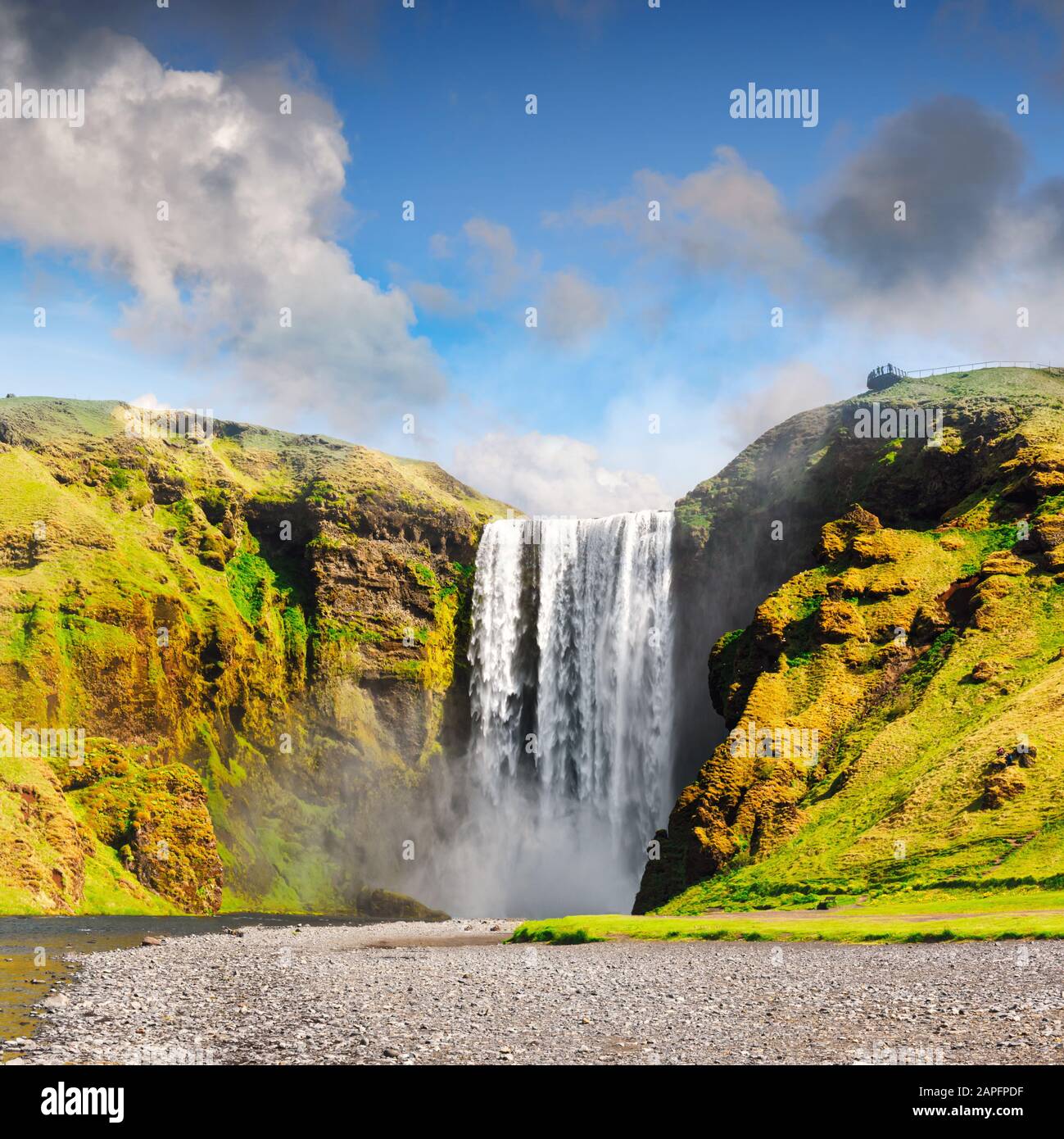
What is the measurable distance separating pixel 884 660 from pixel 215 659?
68.8 meters

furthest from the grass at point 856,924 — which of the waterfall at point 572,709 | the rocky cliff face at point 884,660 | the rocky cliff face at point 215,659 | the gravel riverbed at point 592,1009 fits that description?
the rocky cliff face at point 215,659

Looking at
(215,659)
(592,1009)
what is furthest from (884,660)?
(215,659)

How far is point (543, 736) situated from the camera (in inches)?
3789

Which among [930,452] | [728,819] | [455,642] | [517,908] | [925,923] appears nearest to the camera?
[925,923]

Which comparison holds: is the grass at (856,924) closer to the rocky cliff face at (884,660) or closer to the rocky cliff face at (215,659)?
the rocky cliff face at (884,660)

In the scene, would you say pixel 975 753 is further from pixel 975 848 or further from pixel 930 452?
pixel 930 452

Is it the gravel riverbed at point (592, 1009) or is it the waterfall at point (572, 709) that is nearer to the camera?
the gravel riverbed at point (592, 1009)

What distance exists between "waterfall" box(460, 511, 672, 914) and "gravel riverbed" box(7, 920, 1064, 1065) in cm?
5088

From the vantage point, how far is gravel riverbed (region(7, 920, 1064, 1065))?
54.3 ft

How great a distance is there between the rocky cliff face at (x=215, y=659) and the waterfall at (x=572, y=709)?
10.3m

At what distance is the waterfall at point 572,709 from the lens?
286 feet

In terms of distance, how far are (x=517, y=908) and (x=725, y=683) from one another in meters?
33.7

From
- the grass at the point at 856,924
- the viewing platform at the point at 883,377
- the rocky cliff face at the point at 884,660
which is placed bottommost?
the grass at the point at 856,924
